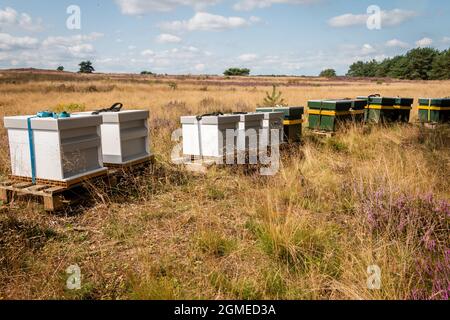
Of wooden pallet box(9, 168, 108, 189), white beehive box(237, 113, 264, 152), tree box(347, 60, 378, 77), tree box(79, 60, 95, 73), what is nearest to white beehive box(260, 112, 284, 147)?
white beehive box(237, 113, 264, 152)

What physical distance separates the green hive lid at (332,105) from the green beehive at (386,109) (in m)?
1.80

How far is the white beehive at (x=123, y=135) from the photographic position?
556cm

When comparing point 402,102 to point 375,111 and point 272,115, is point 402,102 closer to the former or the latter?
point 375,111

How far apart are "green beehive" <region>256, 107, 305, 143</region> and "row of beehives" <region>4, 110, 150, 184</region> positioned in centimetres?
400

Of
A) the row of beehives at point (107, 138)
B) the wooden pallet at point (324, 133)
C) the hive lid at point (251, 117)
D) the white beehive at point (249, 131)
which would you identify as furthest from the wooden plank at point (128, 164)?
the wooden pallet at point (324, 133)

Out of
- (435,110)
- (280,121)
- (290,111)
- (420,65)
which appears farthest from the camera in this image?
(420,65)

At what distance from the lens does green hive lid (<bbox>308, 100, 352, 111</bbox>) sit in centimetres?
934

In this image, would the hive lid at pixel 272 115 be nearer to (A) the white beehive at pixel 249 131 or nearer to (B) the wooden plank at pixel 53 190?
(A) the white beehive at pixel 249 131

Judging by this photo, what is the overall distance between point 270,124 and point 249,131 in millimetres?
826

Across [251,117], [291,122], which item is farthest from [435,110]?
[251,117]

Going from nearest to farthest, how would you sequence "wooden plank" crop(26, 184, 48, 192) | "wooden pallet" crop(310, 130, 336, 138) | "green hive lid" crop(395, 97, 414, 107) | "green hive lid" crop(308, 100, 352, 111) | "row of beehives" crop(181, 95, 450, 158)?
1. "wooden plank" crop(26, 184, 48, 192)
2. "row of beehives" crop(181, 95, 450, 158)
3. "green hive lid" crop(308, 100, 352, 111)
4. "wooden pallet" crop(310, 130, 336, 138)
5. "green hive lid" crop(395, 97, 414, 107)

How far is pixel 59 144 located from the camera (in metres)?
4.62

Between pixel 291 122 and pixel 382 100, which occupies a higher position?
pixel 382 100

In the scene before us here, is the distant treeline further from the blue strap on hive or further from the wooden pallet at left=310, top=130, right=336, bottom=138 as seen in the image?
the blue strap on hive
